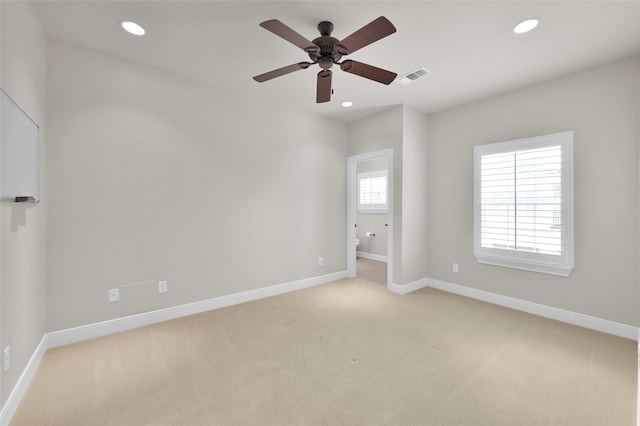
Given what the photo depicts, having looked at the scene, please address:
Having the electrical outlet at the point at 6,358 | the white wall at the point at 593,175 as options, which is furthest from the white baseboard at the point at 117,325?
the white wall at the point at 593,175

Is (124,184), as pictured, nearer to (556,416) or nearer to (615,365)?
(556,416)

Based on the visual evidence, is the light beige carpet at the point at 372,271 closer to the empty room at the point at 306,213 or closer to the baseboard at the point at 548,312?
the empty room at the point at 306,213

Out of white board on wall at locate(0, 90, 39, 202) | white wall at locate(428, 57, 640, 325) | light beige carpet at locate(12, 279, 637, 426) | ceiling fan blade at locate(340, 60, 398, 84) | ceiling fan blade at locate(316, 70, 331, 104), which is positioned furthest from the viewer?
white wall at locate(428, 57, 640, 325)

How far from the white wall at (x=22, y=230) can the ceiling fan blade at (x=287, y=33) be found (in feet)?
5.15

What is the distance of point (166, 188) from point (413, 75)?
118 inches

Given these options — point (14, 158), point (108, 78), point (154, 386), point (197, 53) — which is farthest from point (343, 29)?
point (154, 386)

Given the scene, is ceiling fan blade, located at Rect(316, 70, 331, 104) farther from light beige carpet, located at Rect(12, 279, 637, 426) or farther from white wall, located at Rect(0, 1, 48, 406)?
light beige carpet, located at Rect(12, 279, 637, 426)

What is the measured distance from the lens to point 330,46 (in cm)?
210

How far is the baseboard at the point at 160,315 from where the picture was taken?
2.52 meters

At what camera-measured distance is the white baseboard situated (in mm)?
1756

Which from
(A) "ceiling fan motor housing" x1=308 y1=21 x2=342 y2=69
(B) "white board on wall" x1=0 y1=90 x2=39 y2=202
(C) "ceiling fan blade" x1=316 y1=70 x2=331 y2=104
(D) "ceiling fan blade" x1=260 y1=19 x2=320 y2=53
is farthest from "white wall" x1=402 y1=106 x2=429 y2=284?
(B) "white board on wall" x1=0 y1=90 x2=39 y2=202

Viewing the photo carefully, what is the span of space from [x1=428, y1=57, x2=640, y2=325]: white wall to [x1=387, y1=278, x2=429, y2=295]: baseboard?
88 cm

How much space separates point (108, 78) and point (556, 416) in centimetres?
446

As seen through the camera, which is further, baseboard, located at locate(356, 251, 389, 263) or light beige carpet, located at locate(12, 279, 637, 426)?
baseboard, located at locate(356, 251, 389, 263)
